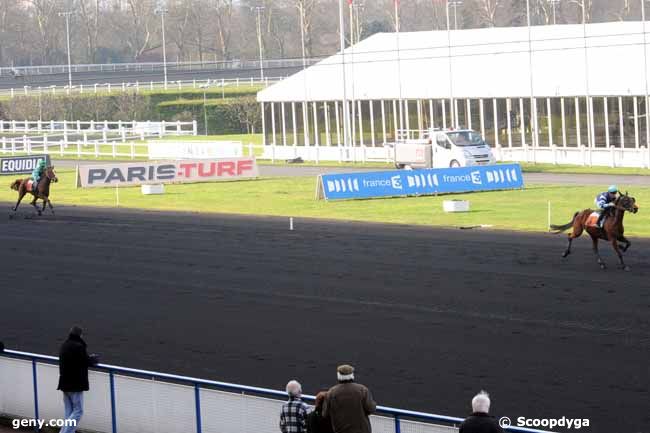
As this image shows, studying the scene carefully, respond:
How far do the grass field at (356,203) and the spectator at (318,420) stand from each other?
19.4m

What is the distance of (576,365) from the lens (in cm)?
1583

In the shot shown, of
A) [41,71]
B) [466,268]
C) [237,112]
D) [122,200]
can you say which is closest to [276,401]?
[466,268]

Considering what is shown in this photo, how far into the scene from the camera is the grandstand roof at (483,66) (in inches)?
2023

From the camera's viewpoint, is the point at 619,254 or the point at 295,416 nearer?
the point at 295,416

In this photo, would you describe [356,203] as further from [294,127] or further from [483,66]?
[294,127]

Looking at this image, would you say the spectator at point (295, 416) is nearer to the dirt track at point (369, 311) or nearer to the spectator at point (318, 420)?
the spectator at point (318, 420)

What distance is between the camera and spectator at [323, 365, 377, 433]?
1037 centimetres

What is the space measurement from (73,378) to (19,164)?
45570 mm

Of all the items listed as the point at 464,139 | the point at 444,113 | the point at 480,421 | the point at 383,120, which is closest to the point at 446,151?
the point at 464,139

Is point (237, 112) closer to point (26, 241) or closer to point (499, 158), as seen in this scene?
point (499, 158)

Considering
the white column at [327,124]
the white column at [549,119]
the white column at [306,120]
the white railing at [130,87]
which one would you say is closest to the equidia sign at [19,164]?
the white column at [306,120]

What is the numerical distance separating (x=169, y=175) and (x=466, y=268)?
86.9 feet

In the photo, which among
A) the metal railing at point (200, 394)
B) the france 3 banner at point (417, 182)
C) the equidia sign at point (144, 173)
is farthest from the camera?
the equidia sign at point (144, 173)

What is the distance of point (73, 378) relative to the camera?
13.1 m
